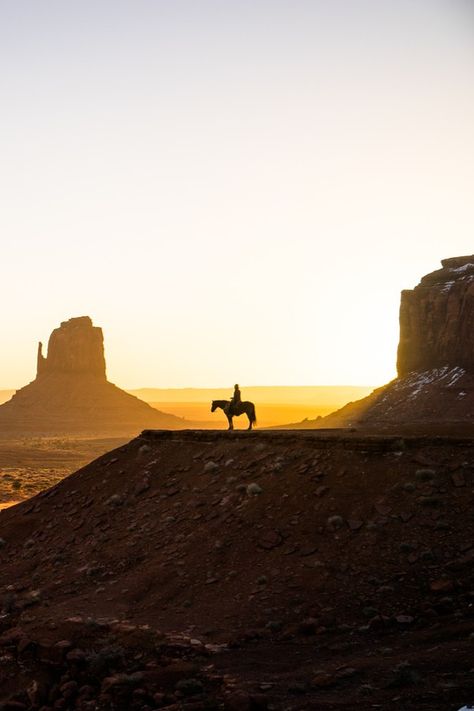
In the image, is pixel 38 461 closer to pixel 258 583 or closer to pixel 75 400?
pixel 258 583

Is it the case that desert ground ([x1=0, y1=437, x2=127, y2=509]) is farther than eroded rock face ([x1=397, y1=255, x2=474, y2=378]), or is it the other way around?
eroded rock face ([x1=397, y1=255, x2=474, y2=378])

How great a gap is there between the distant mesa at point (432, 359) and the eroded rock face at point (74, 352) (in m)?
102

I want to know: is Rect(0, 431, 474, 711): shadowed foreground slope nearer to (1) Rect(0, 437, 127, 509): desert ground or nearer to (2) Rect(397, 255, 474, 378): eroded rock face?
(1) Rect(0, 437, 127, 509): desert ground

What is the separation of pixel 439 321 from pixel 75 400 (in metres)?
101

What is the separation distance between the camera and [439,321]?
10244cm

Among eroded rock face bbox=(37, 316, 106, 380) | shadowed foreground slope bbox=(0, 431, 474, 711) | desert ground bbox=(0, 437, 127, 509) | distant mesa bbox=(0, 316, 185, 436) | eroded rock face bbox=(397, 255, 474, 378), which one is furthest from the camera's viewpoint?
eroded rock face bbox=(37, 316, 106, 380)

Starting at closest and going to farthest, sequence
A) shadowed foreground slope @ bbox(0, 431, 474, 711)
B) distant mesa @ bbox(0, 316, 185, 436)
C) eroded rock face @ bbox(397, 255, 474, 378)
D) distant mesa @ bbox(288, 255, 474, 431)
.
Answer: shadowed foreground slope @ bbox(0, 431, 474, 711) → distant mesa @ bbox(288, 255, 474, 431) → eroded rock face @ bbox(397, 255, 474, 378) → distant mesa @ bbox(0, 316, 185, 436)

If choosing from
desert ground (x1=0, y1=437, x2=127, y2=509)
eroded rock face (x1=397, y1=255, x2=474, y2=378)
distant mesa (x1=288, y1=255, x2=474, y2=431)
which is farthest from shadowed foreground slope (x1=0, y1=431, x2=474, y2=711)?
eroded rock face (x1=397, y1=255, x2=474, y2=378)

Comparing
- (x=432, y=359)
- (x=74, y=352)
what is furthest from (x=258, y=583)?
(x=74, y=352)

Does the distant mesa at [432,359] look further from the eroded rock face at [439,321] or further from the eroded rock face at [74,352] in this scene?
the eroded rock face at [74,352]

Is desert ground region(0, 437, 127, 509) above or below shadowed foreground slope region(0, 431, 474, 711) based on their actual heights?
below

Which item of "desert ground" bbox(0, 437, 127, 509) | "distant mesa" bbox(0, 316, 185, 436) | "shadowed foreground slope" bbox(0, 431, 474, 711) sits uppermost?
"distant mesa" bbox(0, 316, 185, 436)

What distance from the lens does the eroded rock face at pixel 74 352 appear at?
627ft

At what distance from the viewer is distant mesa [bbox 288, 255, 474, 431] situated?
82500mm
